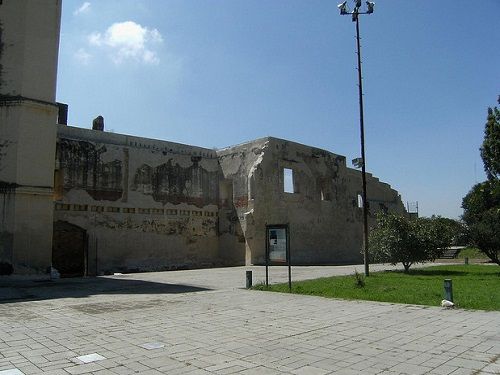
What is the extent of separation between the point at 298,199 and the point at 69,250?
1381 cm

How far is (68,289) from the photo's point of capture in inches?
503

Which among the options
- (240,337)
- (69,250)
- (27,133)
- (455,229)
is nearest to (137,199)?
(69,250)

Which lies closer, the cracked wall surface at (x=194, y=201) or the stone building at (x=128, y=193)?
the stone building at (x=128, y=193)

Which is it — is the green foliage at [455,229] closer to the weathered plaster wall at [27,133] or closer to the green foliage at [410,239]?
the green foliage at [410,239]

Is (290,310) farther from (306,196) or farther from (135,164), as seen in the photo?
(306,196)

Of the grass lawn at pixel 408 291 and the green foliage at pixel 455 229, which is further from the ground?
the green foliage at pixel 455 229

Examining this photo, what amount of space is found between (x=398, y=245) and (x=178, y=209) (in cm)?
1222

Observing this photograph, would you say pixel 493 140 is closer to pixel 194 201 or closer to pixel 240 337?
pixel 194 201

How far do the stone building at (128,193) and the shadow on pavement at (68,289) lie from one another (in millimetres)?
1807

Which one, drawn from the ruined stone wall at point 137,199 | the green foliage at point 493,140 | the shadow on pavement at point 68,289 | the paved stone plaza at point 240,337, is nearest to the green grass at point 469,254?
the green foliage at point 493,140

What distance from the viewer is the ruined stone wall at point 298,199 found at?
25.9 m

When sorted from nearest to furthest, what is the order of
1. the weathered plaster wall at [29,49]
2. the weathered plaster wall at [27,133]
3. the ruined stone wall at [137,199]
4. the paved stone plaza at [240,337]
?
the paved stone plaza at [240,337] → the weathered plaster wall at [27,133] → the weathered plaster wall at [29,49] → the ruined stone wall at [137,199]

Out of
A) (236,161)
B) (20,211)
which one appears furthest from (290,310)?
(236,161)

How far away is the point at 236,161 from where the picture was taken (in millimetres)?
27297
